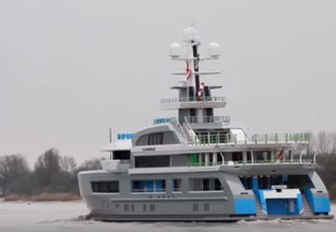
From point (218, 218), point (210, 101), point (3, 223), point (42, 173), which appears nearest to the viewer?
point (218, 218)

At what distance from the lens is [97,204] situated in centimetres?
6188

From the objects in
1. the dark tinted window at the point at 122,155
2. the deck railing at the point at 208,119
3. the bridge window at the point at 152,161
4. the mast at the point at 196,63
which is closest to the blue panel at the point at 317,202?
the deck railing at the point at 208,119

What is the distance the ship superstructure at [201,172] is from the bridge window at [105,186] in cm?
6

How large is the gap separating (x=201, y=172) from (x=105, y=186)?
7.58 meters

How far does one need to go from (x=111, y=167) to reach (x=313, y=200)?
39.1ft

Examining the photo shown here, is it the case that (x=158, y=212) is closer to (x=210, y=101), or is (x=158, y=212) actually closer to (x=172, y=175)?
(x=172, y=175)

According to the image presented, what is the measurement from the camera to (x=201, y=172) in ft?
184

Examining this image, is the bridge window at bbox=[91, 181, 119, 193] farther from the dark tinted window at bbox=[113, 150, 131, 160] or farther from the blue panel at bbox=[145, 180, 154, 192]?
the blue panel at bbox=[145, 180, 154, 192]

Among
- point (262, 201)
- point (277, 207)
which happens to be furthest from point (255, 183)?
point (277, 207)

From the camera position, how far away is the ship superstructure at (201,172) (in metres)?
55.0

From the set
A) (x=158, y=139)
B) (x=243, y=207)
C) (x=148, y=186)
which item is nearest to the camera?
(x=243, y=207)

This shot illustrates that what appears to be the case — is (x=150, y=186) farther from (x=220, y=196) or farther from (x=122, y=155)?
(x=220, y=196)

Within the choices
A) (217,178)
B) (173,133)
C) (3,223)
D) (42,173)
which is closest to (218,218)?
(217,178)

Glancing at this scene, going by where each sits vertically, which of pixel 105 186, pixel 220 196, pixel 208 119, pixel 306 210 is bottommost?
pixel 306 210
